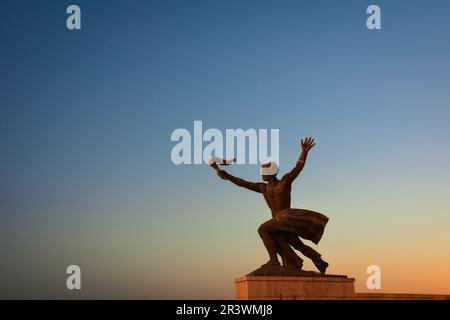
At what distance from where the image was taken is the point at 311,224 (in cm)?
1518

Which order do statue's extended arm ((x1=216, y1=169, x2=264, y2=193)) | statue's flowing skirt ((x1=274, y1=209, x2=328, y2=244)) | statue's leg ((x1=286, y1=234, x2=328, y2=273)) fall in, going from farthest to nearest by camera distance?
statue's extended arm ((x1=216, y1=169, x2=264, y2=193)) → statue's leg ((x1=286, y1=234, x2=328, y2=273)) → statue's flowing skirt ((x1=274, y1=209, x2=328, y2=244))

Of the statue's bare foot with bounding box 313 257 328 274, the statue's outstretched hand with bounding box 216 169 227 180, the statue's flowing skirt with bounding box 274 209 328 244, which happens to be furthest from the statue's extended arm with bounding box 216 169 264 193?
the statue's bare foot with bounding box 313 257 328 274

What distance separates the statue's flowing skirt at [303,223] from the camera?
15.1 meters

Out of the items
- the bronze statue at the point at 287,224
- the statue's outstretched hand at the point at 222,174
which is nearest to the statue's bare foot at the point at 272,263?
the bronze statue at the point at 287,224

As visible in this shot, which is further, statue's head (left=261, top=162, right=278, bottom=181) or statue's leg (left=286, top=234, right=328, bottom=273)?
statue's head (left=261, top=162, right=278, bottom=181)

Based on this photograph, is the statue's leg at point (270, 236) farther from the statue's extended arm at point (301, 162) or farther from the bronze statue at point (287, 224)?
the statue's extended arm at point (301, 162)

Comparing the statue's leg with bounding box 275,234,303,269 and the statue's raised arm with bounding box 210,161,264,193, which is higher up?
the statue's raised arm with bounding box 210,161,264,193

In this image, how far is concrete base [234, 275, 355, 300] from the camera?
14328 millimetres

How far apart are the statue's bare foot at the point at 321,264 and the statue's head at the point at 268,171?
7.27ft

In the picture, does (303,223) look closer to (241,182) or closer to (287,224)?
(287,224)

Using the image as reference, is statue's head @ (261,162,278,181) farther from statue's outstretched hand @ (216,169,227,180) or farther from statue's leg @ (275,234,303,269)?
statue's leg @ (275,234,303,269)
